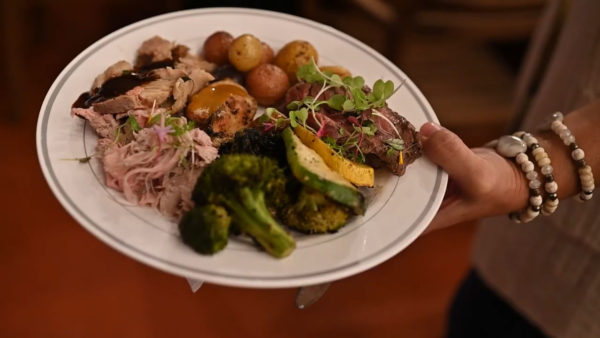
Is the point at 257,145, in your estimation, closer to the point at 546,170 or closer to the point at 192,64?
the point at 192,64

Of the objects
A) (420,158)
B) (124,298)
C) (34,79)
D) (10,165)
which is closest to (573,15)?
(420,158)

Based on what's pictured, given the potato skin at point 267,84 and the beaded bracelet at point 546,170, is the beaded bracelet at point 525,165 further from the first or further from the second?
the potato skin at point 267,84

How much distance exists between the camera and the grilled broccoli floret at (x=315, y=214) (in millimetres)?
1132

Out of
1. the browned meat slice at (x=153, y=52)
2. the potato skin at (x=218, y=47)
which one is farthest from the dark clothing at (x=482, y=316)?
the browned meat slice at (x=153, y=52)

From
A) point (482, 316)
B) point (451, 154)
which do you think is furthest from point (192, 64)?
point (482, 316)

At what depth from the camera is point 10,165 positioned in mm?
2979

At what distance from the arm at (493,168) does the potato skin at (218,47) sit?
1.92 feet

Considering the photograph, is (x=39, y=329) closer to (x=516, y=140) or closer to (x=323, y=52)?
(x=323, y=52)

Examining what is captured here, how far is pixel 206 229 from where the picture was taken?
3.43ft

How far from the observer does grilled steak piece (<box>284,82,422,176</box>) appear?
129 cm

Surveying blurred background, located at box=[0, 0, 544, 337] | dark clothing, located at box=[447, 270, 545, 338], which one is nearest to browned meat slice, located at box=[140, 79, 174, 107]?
dark clothing, located at box=[447, 270, 545, 338]

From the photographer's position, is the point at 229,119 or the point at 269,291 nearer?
the point at 229,119

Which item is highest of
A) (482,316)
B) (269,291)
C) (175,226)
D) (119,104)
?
(119,104)

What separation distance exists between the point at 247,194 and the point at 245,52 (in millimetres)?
560
